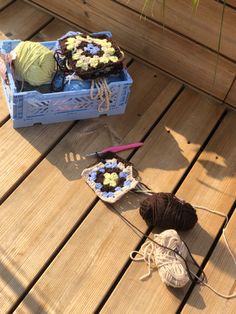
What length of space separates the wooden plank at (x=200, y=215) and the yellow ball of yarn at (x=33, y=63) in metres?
0.52

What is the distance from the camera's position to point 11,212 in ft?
4.28

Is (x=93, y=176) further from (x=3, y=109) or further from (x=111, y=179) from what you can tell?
(x=3, y=109)

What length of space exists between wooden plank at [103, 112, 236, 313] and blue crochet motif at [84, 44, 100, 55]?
0.46 m

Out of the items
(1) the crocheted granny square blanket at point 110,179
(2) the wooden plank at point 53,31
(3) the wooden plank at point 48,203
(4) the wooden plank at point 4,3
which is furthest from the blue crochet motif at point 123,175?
(4) the wooden plank at point 4,3

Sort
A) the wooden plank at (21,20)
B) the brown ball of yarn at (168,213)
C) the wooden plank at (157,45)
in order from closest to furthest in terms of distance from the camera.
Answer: the brown ball of yarn at (168,213), the wooden plank at (157,45), the wooden plank at (21,20)

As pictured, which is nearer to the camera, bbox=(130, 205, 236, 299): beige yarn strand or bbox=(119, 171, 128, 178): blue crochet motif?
bbox=(130, 205, 236, 299): beige yarn strand

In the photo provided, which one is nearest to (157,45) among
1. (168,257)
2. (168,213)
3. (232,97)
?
(232,97)

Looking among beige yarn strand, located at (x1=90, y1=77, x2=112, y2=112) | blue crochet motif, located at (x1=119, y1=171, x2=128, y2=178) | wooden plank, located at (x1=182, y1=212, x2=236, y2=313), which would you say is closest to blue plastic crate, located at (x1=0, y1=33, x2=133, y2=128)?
beige yarn strand, located at (x1=90, y1=77, x2=112, y2=112)

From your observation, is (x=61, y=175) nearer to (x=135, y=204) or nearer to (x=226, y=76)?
(x=135, y=204)

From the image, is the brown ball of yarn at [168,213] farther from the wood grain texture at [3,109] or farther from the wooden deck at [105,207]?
the wood grain texture at [3,109]

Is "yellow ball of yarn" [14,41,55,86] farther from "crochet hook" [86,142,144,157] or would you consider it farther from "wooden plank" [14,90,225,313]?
"wooden plank" [14,90,225,313]

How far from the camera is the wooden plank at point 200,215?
1214 millimetres

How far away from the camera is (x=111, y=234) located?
1311 mm

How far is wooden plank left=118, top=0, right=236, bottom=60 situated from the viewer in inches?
58.1
